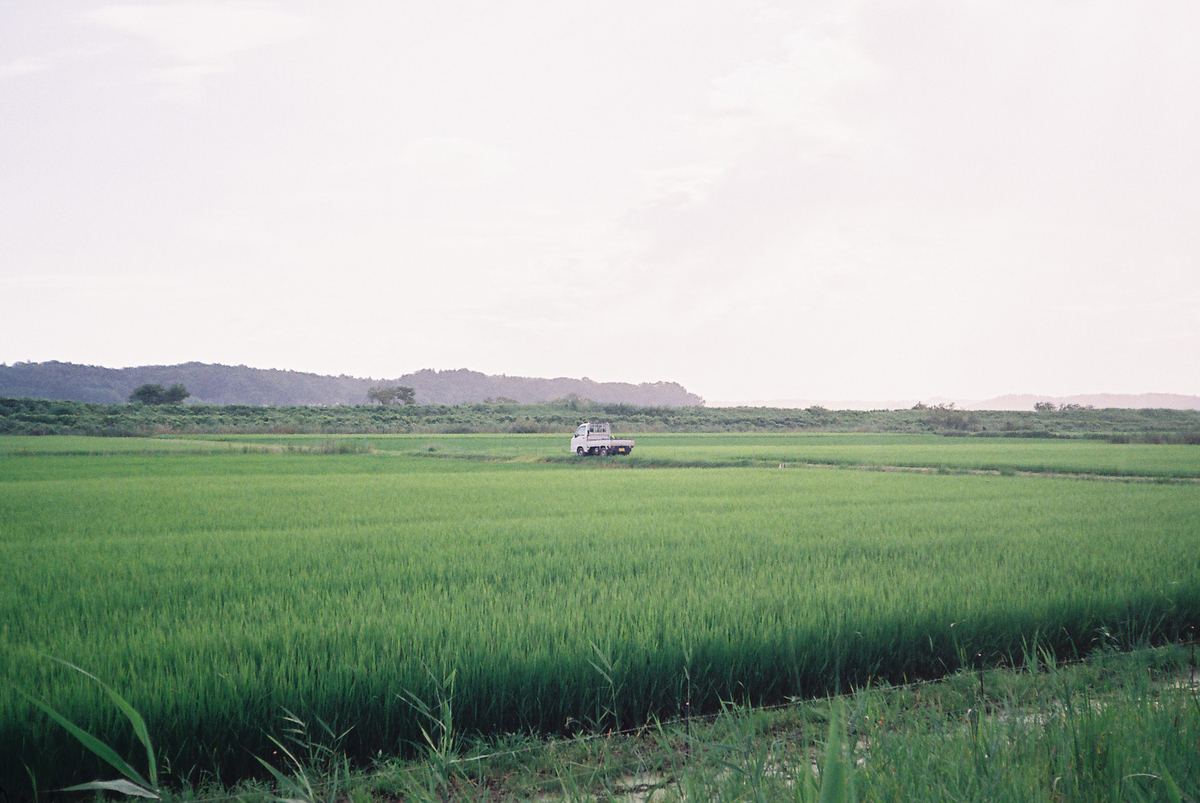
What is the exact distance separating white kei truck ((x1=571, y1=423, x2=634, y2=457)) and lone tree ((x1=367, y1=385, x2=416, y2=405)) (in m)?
81.1

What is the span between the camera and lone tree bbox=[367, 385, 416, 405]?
357 feet

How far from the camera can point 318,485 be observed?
611 inches

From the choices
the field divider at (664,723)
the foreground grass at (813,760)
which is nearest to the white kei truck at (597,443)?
the field divider at (664,723)

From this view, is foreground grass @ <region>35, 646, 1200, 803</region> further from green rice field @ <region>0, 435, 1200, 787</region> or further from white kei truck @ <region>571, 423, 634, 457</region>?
white kei truck @ <region>571, 423, 634, 457</region>

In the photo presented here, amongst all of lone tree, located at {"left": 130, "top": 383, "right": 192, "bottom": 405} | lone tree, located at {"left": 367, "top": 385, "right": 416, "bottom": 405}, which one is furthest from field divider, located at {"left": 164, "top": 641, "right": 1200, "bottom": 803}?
lone tree, located at {"left": 367, "top": 385, "right": 416, "bottom": 405}

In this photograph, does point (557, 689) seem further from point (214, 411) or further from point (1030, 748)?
point (214, 411)

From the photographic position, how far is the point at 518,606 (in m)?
4.73

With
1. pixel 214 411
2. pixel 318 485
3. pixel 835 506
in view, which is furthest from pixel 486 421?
pixel 835 506

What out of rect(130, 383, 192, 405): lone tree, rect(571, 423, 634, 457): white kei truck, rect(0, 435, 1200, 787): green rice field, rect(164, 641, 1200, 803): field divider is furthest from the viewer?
rect(130, 383, 192, 405): lone tree

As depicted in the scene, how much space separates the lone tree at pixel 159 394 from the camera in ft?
305

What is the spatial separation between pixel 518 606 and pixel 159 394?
10633 cm

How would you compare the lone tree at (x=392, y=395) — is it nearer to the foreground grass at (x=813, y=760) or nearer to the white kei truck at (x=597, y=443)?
the white kei truck at (x=597, y=443)

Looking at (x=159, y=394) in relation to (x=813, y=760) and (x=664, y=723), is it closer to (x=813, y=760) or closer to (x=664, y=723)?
(x=664, y=723)

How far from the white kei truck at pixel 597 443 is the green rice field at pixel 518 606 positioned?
63.2ft
